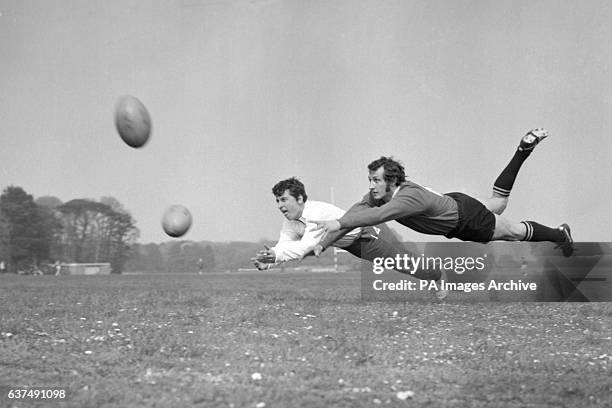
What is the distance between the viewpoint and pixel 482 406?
4.61 meters

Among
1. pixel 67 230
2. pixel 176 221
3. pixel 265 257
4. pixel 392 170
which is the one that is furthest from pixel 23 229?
pixel 392 170

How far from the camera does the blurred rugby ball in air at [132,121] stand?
12062 millimetres

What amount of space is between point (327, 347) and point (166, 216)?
8.57 meters

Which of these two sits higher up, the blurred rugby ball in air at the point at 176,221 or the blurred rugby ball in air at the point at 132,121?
the blurred rugby ball in air at the point at 132,121

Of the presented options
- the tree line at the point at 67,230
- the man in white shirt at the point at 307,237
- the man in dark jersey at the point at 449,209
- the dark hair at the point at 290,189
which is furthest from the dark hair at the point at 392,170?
the tree line at the point at 67,230

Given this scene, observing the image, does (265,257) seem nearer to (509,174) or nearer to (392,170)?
(392,170)

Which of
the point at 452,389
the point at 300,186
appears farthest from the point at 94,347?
the point at 300,186

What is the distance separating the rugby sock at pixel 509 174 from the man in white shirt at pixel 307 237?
84.8 inches

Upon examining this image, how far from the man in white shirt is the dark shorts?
5.49ft

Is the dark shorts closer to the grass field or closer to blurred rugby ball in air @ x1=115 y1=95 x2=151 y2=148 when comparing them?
the grass field

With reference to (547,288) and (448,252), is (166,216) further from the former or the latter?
(547,288)

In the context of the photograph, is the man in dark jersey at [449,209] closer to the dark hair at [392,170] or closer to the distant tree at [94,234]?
the dark hair at [392,170]

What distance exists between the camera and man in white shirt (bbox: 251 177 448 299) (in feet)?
28.3

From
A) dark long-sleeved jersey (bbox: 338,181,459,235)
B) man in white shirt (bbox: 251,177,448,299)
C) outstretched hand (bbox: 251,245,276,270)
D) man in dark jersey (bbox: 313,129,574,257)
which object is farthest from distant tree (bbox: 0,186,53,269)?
dark long-sleeved jersey (bbox: 338,181,459,235)
